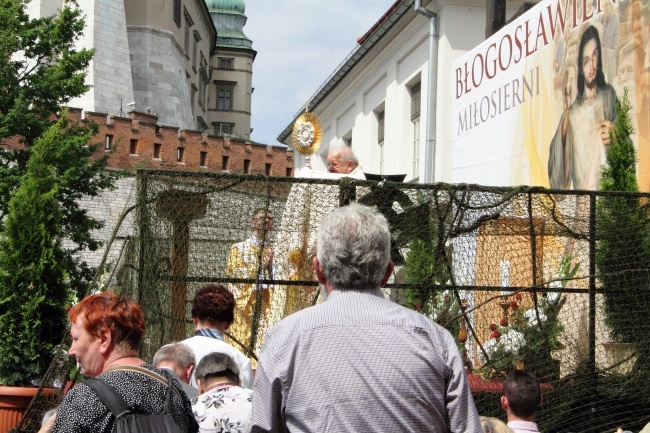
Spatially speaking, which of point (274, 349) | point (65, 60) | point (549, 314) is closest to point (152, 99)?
point (65, 60)

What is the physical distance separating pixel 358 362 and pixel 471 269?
444cm

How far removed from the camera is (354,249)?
3291 mm

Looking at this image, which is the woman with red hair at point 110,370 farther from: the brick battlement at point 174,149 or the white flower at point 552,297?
the brick battlement at point 174,149

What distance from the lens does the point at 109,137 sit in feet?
127

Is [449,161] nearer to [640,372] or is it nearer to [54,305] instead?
[54,305]

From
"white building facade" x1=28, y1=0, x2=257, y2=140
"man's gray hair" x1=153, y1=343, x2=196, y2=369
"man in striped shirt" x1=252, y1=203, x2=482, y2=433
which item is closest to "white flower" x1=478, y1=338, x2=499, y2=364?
"man's gray hair" x1=153, y1=343, x2=196, y2=369

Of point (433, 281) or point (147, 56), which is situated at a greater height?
point (147, 56)

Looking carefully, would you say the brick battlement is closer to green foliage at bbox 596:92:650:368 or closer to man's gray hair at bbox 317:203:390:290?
green foliage at bbox 596:92:650:368

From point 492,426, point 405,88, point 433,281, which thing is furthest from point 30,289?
point 405,88

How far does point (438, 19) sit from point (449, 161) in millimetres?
2889

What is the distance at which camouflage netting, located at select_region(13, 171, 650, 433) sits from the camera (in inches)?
283

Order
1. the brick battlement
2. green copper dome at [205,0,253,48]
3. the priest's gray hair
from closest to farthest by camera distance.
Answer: the priest's gray hair < the brick battlement < green copper dome at [205,0,253,48]

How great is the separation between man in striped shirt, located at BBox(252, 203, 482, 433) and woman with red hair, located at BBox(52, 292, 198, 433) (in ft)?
1.74

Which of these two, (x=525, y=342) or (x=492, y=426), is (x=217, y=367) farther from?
(x=525, y=342)
